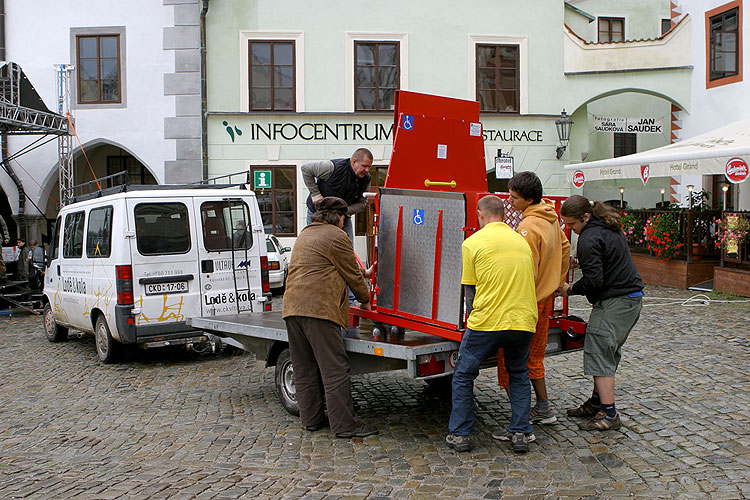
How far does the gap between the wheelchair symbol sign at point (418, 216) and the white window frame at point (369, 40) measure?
46.8 ft

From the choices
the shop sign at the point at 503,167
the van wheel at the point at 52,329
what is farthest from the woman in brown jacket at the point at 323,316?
the shop sign at the point at 503,167

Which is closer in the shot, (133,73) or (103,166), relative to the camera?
(133,73)

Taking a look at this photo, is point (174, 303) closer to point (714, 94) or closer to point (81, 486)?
point (81, 486)

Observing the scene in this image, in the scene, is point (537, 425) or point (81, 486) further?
point (537, 425)

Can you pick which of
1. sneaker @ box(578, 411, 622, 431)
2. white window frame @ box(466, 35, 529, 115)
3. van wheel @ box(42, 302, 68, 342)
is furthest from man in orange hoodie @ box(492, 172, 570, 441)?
white window frame @ box(466, 35, 529, 115)

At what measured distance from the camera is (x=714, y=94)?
19.0 meters

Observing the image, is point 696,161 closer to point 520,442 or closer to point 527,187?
point 527,187

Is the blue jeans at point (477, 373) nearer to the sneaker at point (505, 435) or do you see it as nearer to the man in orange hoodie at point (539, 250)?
the sneaker at point (505, 435)

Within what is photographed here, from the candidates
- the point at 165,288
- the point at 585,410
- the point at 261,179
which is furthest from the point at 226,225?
the point at 261,179

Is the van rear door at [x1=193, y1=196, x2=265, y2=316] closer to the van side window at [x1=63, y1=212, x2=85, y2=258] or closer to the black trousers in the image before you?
the van side window at [x1=63, y1=212, x2=85, y2=258]

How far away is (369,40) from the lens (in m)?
19.5

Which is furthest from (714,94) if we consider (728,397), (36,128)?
(36,128)

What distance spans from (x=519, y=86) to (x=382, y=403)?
49.0 feet

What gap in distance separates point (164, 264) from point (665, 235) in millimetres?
10238
